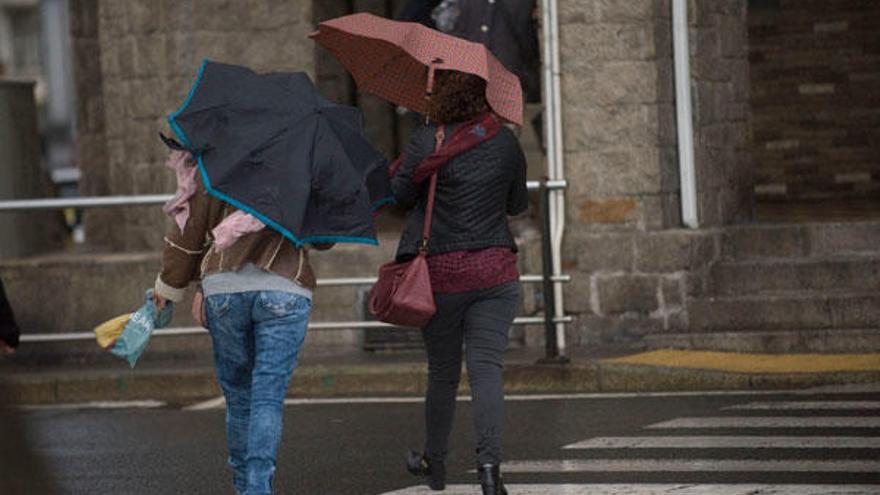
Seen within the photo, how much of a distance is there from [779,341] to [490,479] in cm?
549

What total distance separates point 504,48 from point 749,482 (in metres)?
5.66

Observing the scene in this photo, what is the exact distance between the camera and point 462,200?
8312mm

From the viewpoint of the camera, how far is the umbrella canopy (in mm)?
7371

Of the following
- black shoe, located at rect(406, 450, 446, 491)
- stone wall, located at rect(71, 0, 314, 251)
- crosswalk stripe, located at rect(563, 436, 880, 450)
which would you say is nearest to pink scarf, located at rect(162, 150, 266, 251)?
black shoe, located at rect(406, 450, 446, 491)

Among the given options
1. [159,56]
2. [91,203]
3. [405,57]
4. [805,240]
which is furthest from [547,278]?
[405,57]

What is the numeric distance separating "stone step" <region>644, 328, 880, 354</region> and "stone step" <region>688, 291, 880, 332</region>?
0.12 meters

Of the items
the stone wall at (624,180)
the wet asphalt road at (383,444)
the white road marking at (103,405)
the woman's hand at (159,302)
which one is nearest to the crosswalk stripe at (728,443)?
the wet asphalt road at (383,444)

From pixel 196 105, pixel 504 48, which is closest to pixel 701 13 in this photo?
pixel 504 48

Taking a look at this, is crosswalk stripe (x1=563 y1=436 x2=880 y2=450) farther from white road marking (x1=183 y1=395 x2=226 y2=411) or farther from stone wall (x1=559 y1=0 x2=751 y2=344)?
stone wall (x1=559 y1=0 x2=751 y2=344)

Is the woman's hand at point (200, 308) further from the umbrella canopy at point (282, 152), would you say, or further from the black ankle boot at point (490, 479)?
the black ankle boot at point (490, 479)

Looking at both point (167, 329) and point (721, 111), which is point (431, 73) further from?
point (721, 111)

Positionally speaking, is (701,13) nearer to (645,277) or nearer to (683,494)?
(645,277)

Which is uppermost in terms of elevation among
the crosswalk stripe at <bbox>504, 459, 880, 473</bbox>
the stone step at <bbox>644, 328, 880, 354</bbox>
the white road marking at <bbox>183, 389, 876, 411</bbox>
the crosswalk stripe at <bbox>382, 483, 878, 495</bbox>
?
the stone step at <bbox>644, 328, 880, 354</bbox>

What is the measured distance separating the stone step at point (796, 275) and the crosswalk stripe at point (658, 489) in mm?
5440
